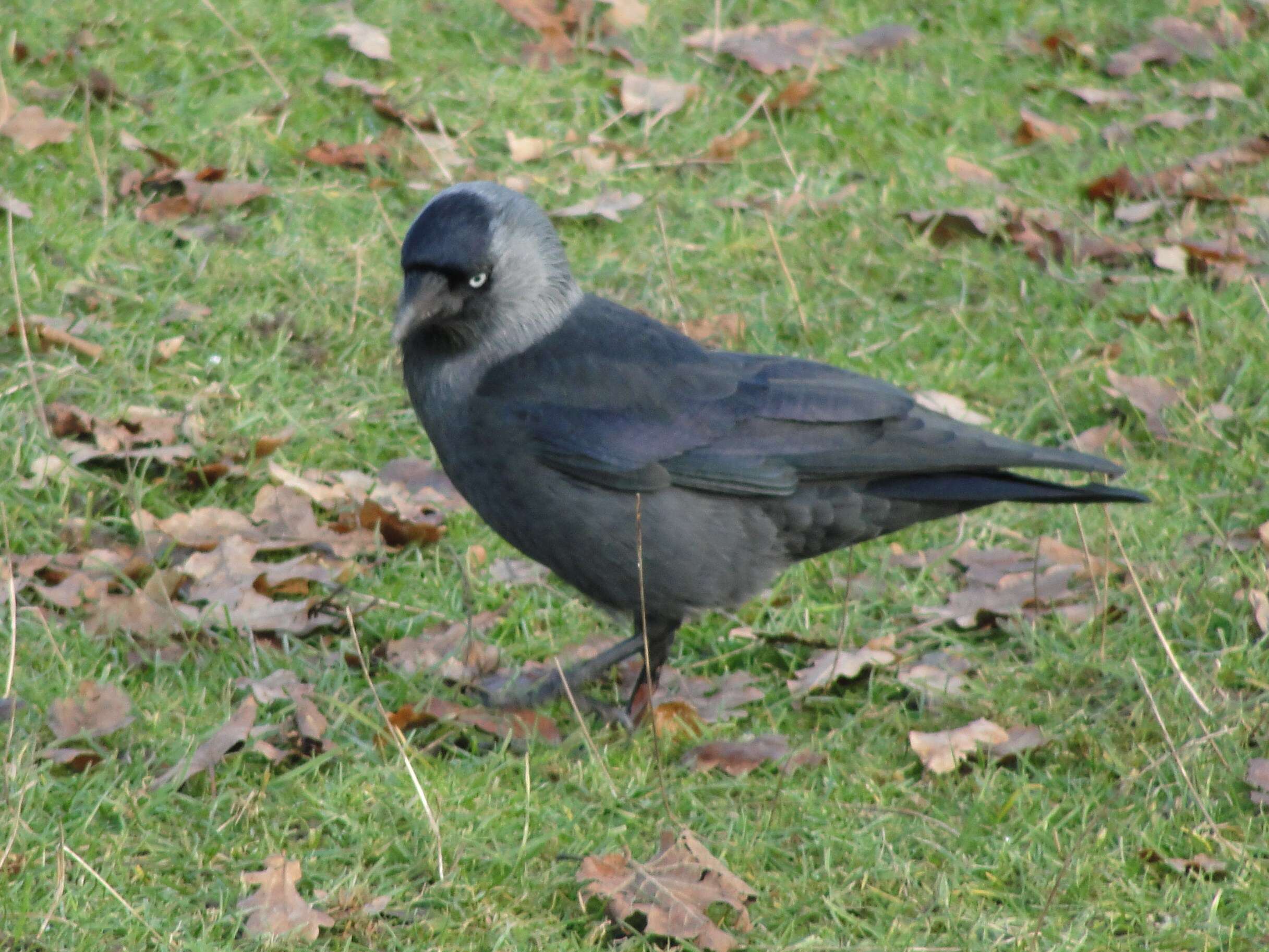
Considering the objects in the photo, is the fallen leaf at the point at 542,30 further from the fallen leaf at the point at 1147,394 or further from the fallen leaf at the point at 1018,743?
the fallen leaf at the point at 1018,743

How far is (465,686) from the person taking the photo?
4297 millimetres

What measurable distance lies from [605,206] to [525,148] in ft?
1.90

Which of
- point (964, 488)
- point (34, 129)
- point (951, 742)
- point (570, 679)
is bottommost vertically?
point (570, 679)

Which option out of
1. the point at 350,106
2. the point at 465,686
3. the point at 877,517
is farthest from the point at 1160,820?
the point at 350,106

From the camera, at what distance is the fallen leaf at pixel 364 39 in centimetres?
718

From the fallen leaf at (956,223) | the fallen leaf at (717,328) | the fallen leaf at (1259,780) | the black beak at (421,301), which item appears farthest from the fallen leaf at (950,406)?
the black beak at (421,301)

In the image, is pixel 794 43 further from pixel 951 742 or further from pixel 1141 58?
pixel 951 742

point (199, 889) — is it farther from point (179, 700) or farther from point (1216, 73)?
point (1216, 73)

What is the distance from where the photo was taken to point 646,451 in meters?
4.17

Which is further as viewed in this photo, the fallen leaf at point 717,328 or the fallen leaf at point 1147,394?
the fallen leaf at point 717,328

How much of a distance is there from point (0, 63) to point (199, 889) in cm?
454

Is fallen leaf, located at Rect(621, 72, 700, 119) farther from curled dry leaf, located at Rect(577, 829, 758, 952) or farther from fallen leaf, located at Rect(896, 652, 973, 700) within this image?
curled dry leaf, located at Rect(577, 829, 758, 952)

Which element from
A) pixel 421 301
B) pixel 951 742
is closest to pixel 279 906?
pixel 421 301

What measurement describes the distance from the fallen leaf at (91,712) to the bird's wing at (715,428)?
1.22 m
